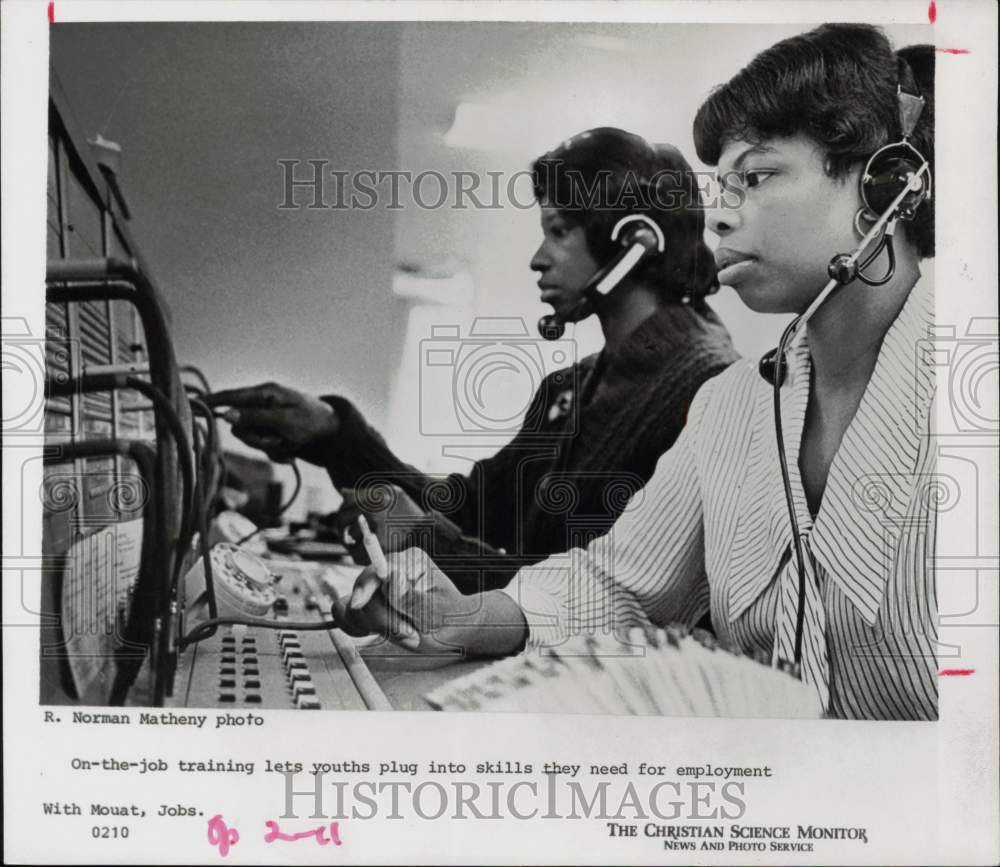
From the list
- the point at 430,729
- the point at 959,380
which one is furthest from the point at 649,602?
the point at 959,380

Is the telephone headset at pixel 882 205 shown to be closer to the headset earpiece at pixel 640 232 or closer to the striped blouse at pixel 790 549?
the striped blouse at pixel 790 549

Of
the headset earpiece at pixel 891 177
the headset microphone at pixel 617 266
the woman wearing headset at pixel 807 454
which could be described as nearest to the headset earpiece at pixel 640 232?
the headset microphone at pixel 617 266

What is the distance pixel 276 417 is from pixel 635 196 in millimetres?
880

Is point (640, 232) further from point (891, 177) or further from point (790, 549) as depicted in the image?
point (790, 549)

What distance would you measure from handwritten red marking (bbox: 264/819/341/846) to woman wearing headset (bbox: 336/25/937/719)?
0.46 m

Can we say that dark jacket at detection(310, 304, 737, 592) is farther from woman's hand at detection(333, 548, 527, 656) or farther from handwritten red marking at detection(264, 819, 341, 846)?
handwritten red marking at detection(264, 819, 341, 846)

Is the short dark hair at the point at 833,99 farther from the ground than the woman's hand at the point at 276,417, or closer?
farther from the ground

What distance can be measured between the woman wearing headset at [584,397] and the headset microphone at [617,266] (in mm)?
11

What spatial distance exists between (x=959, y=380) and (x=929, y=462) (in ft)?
0.59

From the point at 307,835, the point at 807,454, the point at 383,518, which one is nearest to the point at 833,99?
the point at 807,454

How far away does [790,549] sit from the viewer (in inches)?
73.4

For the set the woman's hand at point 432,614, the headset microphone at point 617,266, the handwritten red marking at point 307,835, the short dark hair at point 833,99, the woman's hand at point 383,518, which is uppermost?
the short dark hair at point 833,99

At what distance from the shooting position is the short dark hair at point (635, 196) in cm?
190

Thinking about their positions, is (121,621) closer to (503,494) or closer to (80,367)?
(80,367)
